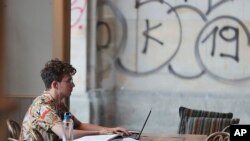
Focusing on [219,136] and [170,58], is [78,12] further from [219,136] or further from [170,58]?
[219,136]

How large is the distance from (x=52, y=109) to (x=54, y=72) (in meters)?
0.31

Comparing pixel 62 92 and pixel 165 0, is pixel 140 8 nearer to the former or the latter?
pixel 165 0

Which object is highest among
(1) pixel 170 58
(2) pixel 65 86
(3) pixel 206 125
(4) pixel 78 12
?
(4) pixel 78 12

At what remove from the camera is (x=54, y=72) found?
12.2 ft

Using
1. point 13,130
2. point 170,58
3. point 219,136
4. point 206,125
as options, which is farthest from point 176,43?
point 13,130

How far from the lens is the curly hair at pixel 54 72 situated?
12.1 feet

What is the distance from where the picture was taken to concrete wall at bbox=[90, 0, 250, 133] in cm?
699

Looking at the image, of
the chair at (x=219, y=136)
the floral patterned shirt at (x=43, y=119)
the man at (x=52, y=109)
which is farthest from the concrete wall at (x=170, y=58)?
the floral patterned shirt at (x=43, y=119)

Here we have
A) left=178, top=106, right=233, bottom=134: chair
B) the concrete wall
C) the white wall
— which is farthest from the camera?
the concrete wall

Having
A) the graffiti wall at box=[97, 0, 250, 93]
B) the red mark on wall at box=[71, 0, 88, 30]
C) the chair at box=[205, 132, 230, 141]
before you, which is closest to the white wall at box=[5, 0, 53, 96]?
the red mark on wall at box=[71, 0, 88, 30]

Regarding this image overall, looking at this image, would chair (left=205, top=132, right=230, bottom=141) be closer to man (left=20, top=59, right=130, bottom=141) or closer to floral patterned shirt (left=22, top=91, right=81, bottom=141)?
man (left=20, top=59, right=130, bottom=141)

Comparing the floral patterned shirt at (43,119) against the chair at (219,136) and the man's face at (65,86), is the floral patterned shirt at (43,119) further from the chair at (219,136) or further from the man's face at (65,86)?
the chair at (219,136)

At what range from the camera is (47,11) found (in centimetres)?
572

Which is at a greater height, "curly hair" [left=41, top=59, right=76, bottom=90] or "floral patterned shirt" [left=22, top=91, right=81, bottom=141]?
"curly hair" [left=41, top=59, right=76, bottom=90]
